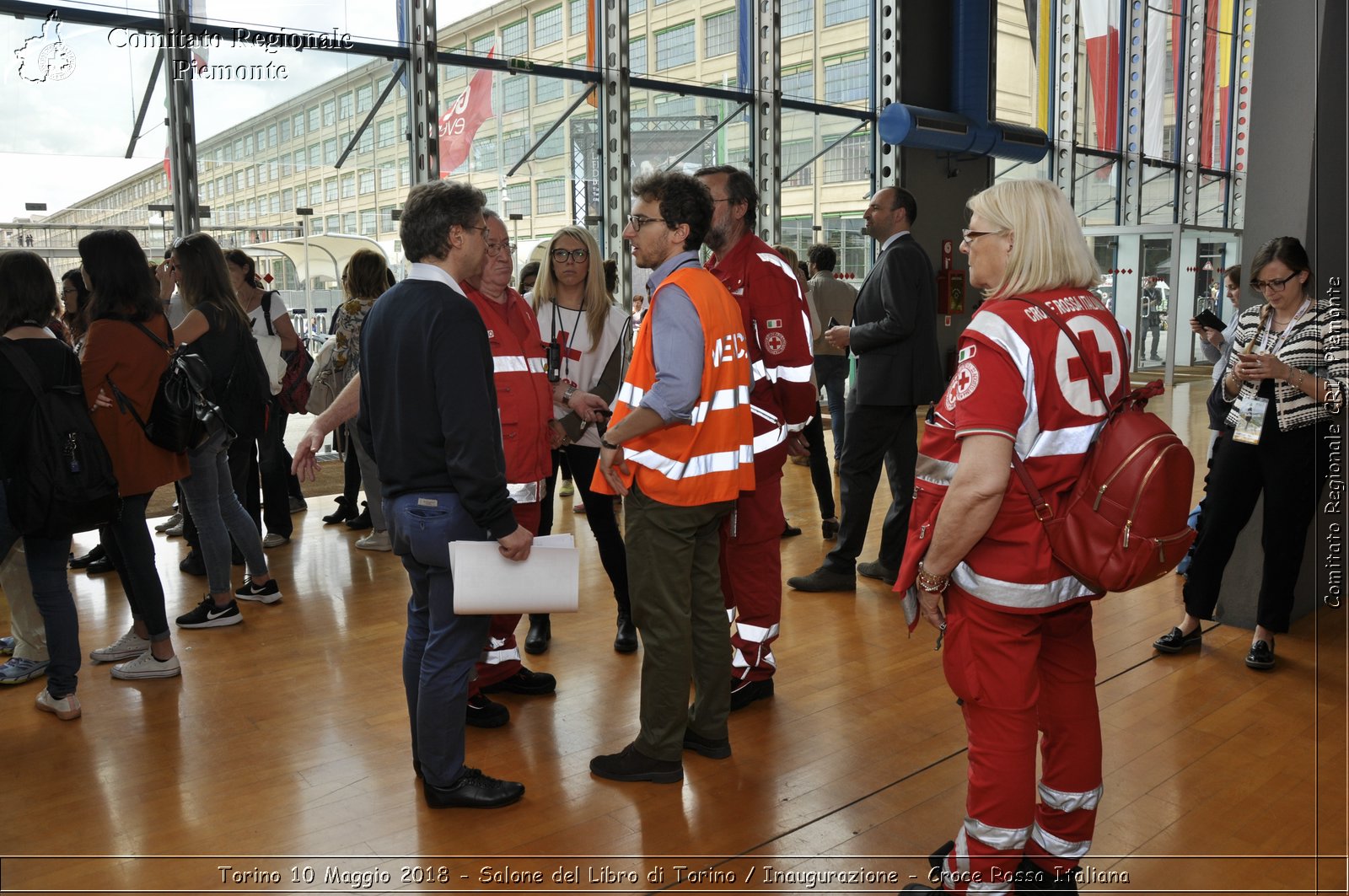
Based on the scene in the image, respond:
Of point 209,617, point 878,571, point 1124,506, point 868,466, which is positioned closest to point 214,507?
point 209,617

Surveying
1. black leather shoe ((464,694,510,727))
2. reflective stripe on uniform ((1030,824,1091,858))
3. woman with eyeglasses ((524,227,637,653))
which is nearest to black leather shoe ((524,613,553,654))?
woman with eyeglasses ((524,227,637,653))

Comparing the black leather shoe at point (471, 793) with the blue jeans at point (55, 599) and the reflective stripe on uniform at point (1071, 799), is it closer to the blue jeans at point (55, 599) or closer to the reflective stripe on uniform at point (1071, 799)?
the reflective stripe on uniform at point (1071, 799)

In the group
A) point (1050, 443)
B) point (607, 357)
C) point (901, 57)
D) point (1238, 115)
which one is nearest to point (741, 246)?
point (607, 357)

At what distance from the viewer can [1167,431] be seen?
1.94 meters

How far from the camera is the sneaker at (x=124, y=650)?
12.5ft

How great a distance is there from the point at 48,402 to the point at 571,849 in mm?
2145

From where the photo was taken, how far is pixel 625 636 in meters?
3.90

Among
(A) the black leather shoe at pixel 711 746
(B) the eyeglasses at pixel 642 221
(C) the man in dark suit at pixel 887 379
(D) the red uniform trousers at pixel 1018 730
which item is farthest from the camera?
(C) the man in dark suit at pixel 887 379

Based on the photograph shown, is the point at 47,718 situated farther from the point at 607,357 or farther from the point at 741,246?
the point at 741,246

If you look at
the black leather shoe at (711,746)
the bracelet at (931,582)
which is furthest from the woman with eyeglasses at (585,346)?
→ the bracelet at (931,582)

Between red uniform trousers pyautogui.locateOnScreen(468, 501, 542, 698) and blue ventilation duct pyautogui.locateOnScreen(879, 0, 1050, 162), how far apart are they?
868 centimetres

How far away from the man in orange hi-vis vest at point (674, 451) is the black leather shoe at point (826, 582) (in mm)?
1891

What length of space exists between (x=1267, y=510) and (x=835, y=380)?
3491 mm

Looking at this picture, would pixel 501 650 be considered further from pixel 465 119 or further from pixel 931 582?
pixel 465 119
